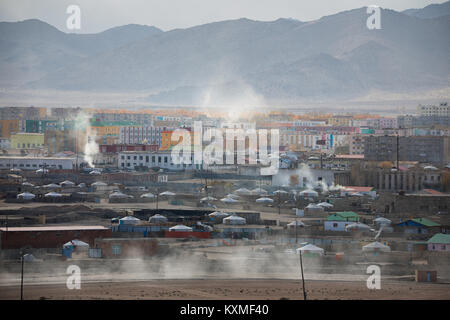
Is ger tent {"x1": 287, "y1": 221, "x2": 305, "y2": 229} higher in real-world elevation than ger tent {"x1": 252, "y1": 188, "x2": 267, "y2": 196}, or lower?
lower

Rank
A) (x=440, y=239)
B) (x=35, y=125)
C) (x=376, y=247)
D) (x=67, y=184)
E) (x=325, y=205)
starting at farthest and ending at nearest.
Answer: (x=35, y=125) < (x=67, y=184) < (x=325, y=205) < (x=440, y=239) < (x=376, y=247)

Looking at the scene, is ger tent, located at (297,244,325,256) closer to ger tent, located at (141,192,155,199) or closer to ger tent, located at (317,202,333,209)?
ger tent, located at (317,202,333,209)

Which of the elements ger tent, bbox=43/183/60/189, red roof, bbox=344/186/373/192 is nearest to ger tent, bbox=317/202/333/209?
red roof, bbox=344/186/373/192

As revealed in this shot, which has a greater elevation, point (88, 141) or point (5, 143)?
point (88, 141)

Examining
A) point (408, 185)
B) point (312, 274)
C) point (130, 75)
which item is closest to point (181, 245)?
point (312, 274)

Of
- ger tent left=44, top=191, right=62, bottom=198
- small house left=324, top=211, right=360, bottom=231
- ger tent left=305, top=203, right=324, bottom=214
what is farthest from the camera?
ger tent left=44, top=191, right=62, bottom=198

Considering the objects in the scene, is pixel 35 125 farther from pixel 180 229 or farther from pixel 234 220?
pixel 180 229

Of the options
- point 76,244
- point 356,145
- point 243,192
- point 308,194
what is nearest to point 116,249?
point 76,244
